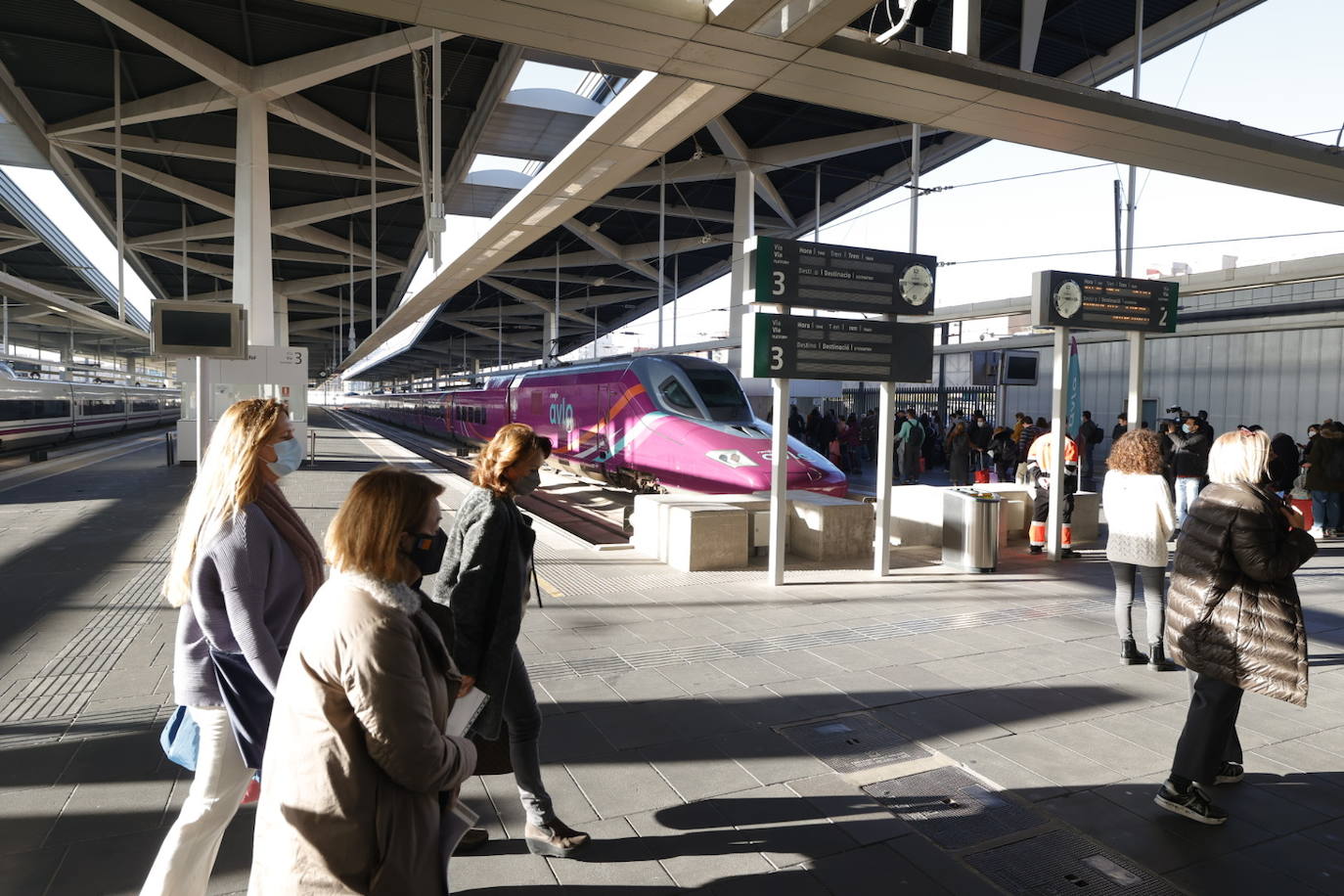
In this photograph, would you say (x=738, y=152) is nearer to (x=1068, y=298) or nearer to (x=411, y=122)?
(x=411, y=122)

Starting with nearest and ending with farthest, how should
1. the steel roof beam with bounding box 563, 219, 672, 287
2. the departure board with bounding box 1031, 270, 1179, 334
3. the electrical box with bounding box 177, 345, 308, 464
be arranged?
the departure board with bounding box 1031, 270, 1179, 334 < the electrical box with bounding box 177, 345, 308, 464 < the steel roof beam with bounding box 563, 219, 672, 287

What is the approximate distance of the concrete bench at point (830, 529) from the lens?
8617 millimetres

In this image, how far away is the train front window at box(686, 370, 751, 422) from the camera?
12.0 metres

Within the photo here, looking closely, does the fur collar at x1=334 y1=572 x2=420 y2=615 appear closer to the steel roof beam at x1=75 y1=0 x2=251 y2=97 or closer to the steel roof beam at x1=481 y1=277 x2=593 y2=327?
the steel roof beam at x1=75 y1=0 x2=251 y2=97

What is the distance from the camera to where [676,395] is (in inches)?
479

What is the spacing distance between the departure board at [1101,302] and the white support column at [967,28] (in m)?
4.27

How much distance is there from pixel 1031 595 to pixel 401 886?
666 centimetres

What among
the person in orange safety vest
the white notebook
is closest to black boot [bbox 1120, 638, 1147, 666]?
the person in orange safety vest

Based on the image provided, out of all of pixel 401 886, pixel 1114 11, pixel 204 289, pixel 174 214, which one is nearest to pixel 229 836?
Answer: pixel 401 886

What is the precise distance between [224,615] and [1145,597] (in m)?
5.15

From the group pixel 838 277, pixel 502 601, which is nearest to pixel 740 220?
pixel 838 277

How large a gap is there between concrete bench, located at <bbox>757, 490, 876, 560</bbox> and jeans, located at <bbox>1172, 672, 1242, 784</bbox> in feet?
17.5

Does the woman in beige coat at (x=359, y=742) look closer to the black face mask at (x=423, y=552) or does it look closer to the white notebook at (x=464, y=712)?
the black face mask at (x=423, y=552)

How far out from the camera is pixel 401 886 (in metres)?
1.71
